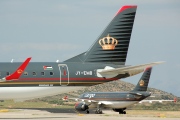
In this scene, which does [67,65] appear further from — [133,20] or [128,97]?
[128,97]

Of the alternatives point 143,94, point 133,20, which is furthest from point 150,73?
point 133,20

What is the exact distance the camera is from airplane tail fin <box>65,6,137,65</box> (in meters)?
58.8

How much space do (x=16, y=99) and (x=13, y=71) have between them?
2753 millimetres

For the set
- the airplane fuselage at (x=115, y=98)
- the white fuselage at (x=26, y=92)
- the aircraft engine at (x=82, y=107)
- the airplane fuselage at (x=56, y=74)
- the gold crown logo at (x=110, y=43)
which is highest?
the gold crown logo at (x=110, y=43)

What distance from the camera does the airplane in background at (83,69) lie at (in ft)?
179

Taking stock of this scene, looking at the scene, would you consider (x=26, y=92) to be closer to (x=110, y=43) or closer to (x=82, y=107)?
(x=110, y=43)

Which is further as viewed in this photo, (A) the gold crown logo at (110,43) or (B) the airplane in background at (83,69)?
(A) the gold crown logo at (110,43)

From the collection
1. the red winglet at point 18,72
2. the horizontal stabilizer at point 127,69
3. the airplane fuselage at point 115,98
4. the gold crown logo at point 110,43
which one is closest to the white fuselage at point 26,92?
the horizontal stabilizer at point 127,69

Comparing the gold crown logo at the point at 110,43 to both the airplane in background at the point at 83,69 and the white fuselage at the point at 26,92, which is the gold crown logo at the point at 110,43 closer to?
the airplane in background at the point at 83,69

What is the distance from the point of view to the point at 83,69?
5731cm

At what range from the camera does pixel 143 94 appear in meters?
97.3

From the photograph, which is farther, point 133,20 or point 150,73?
point 150,73

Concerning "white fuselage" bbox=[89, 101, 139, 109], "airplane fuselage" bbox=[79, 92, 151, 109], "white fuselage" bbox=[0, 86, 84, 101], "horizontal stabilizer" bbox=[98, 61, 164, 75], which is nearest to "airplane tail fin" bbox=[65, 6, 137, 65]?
"horizontal stabilizer" bbox=[98, 61, 164, 75]

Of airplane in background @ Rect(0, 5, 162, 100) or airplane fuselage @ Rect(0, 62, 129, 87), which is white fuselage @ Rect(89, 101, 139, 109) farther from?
airplane fuselage @ Rect(0, 62, 129, 87)
